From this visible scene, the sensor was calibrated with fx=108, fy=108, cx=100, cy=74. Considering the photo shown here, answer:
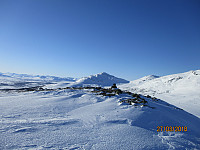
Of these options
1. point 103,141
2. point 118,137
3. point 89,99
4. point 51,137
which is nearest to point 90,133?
point 103,141

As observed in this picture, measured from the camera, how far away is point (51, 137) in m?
2.68

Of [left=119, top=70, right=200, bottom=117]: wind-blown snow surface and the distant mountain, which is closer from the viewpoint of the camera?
[left=119, top=70, right=200, bottom=117]: wind-blown snow surface

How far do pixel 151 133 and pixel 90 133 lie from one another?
5.67ft
